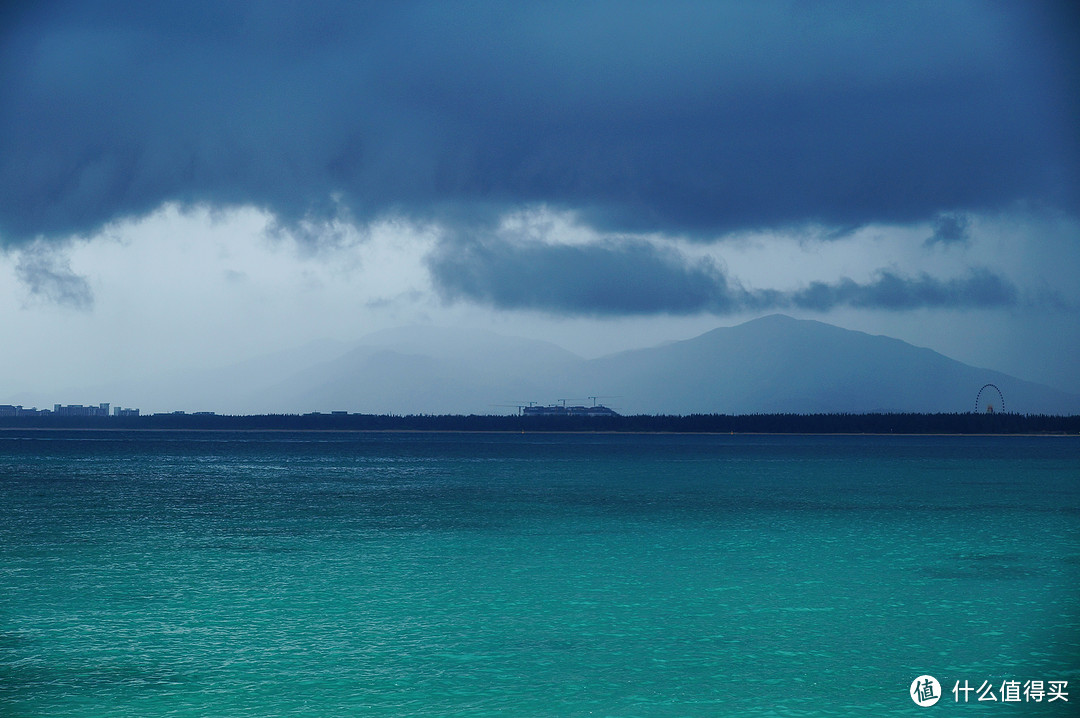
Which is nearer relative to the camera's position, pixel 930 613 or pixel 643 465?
pixel 930 613

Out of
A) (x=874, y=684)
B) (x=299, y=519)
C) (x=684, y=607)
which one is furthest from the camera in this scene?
(x=299, y=519)

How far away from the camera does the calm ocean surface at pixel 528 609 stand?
13344 millimetres

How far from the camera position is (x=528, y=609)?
18.7 metres

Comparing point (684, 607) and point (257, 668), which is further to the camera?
point (684, 607)

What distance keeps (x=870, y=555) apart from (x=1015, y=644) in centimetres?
1011

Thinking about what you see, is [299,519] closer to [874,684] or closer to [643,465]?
[874,684]

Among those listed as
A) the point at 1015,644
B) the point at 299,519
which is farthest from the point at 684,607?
the point at 299,519

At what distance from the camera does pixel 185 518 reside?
3475 cm

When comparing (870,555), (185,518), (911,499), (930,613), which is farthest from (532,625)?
(911,499)

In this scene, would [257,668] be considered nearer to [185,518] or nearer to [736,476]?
[185,518]

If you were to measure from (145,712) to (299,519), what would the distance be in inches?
880

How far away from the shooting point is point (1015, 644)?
16.2 meters

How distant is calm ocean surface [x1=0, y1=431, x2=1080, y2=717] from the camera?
525 inches

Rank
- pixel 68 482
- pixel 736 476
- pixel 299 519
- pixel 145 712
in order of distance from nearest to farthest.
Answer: pixel 145 712, pixel 299 519, pixel 68 482, pixel 736 476
